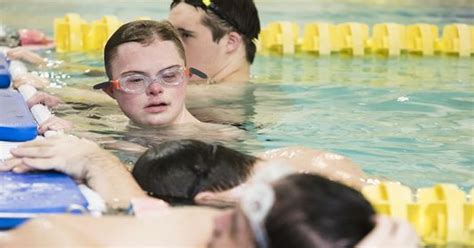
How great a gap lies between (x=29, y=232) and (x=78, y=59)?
4.37 m

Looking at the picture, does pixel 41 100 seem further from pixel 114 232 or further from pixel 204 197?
pixel 114 232

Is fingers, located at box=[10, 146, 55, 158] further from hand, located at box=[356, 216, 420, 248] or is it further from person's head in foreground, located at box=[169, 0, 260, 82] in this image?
person's head in foreground, located at box=[169, 0, 260, 82]

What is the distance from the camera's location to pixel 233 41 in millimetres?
4973

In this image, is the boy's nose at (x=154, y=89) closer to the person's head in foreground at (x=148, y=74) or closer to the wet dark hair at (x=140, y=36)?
the person's head in foreground at (x=148, y=74)

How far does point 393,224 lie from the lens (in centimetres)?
185

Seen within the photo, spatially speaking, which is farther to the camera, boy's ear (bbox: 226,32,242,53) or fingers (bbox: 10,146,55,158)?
boy's ear (bbox: 226,32,242,53)

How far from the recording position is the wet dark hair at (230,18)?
4.84 m

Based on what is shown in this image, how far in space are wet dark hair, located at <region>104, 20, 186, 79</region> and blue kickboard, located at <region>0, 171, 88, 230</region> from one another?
110 centimetres

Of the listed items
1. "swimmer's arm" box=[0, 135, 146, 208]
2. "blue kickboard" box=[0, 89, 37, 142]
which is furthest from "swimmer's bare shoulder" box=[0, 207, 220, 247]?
"blue kickboard" box=[0, 89, 37, 142]

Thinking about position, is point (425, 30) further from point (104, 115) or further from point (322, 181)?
point (322, 181)

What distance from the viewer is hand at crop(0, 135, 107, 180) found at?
2.78m

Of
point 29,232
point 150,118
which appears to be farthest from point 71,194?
point 150,118

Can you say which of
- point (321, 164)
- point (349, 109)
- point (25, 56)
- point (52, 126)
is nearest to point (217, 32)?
point (349, 109)

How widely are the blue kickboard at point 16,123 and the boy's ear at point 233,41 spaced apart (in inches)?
58.0
